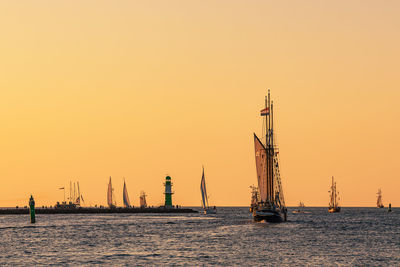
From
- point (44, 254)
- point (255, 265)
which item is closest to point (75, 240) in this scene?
point (44, 254)

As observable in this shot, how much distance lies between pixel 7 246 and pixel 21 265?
27336 mm

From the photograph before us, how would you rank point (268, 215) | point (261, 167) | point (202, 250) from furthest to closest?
point (261, 167)
point (268, 215)
point (202, 250)

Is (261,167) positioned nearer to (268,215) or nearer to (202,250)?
(268,215)

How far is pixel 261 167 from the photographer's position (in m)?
150

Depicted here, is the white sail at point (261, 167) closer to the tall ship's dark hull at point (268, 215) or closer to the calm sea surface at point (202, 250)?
the tall ship's dark hull at point (268, 215)

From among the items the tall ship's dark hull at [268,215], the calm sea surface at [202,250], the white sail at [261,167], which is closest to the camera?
the calm sea surface at [202,250]

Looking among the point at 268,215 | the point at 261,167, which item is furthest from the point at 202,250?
the point at 261,167

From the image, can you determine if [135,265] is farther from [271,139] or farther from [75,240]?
[271,139]

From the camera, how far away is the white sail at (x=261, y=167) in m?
148

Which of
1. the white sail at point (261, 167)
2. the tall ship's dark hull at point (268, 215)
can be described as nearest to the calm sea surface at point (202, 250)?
the tall ship's dark hull at point (268, 215)

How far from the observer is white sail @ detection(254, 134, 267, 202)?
148 m

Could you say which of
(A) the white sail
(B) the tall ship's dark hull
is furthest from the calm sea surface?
(A) the white sail

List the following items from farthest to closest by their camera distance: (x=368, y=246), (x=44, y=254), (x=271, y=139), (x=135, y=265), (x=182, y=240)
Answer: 1. (x=271, y=139)
2. (x=182, y=240)
3. (x=368, y=246)
4. (x=44, y=254)
5. (x=135, y=265)

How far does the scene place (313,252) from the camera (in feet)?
291
